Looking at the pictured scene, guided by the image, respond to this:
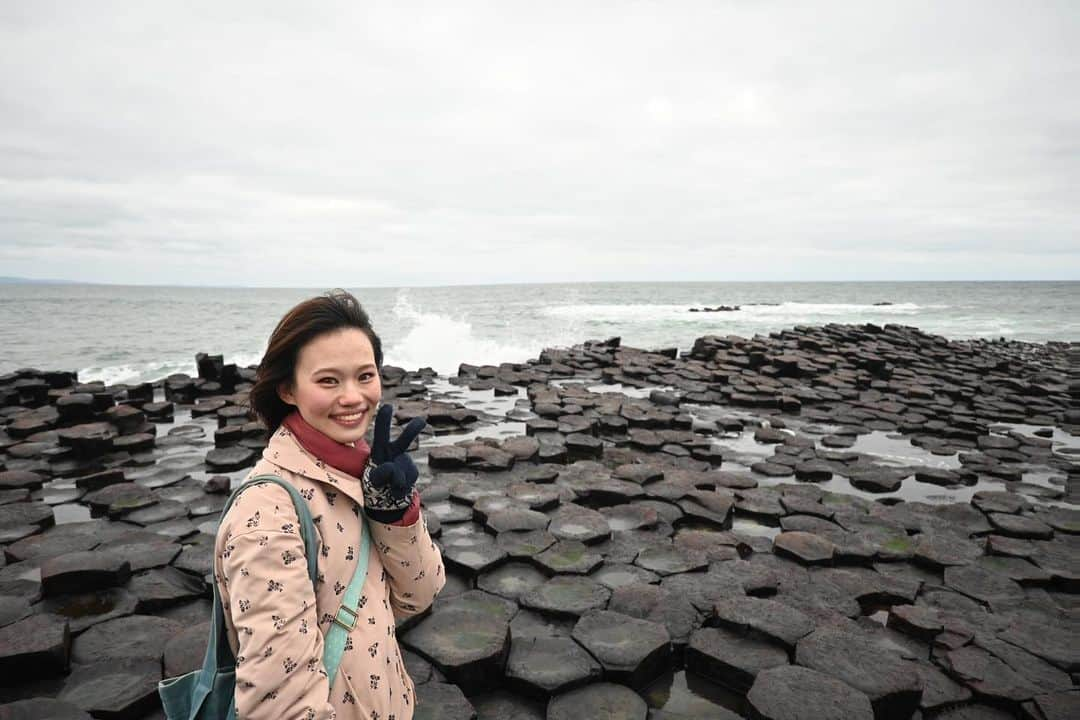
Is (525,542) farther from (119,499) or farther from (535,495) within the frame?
(119,499)

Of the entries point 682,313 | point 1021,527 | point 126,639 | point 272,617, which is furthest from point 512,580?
point 682,313

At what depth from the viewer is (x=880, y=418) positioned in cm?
941

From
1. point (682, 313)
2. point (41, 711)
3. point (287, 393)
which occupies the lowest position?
point (41, 711)

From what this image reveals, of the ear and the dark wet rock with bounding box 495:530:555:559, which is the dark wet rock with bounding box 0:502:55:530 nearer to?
the dark wet rock with bounding box 495:530:555:559

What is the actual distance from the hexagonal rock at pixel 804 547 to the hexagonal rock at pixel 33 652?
4.80m

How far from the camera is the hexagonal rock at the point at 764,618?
133 inches

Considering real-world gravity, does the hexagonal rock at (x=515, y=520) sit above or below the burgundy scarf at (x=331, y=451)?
below

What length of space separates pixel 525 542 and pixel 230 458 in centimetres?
422

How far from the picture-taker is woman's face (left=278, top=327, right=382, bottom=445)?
1730 millimetres

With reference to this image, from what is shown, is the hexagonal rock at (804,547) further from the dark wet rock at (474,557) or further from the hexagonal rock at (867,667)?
the dark wet rock at (474,557)

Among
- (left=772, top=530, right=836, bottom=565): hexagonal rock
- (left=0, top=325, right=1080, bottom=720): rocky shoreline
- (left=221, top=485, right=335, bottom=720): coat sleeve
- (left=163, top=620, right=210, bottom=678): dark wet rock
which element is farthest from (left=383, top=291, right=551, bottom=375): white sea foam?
(left=221, top=485, right=335, bottom=720): coat sleeve

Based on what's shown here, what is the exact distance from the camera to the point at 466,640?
3.24 metres

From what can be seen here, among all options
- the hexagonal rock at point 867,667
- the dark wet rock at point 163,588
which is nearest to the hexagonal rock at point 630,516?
the hexagonal rock at point 867,667

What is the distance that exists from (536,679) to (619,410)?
6547 millimetres
